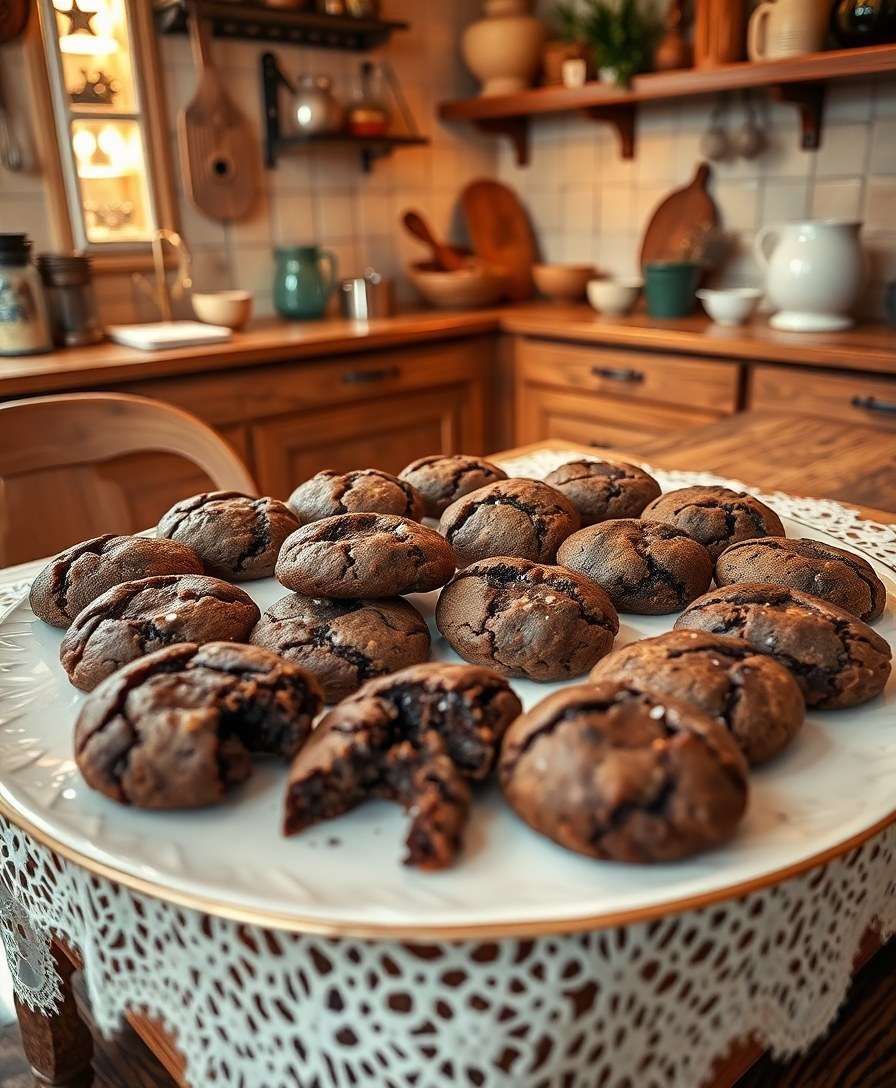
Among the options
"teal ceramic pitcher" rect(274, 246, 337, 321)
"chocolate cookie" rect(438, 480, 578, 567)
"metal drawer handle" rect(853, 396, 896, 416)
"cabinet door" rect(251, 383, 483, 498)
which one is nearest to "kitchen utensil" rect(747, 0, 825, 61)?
"metal drawer handle" rect(853, 396, 896, 416)

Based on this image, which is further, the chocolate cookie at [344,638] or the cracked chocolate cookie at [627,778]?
the chocolate cookie at [344,638]

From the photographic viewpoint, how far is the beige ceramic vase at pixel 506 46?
9.62 feet

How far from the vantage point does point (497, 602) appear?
0.74 metres

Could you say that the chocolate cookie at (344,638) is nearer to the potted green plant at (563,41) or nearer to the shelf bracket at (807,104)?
the shelf bracket at (807,104)

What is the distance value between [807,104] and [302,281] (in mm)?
1449

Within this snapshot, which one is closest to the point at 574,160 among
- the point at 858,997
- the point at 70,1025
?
the point at 858,997

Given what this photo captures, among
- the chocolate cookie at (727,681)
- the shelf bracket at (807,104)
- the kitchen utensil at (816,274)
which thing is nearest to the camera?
the chocolate cookie at (727,681)

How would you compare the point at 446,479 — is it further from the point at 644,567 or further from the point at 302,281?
the point at 302,281

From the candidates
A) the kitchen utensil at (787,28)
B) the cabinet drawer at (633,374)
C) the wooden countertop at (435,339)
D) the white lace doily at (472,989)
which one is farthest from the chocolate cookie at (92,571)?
the kitchen utensil at (787,28)

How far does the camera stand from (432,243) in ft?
9.86

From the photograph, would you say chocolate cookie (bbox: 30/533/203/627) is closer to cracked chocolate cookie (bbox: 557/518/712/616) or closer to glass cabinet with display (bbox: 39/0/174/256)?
cracked chocolate cookie (bbox: 557/518/712/616)

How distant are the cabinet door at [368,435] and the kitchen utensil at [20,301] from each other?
0.54m

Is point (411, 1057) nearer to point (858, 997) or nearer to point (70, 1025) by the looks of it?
point (70, 1025)

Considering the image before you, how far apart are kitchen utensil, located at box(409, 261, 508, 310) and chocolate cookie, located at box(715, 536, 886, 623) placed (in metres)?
2.19
